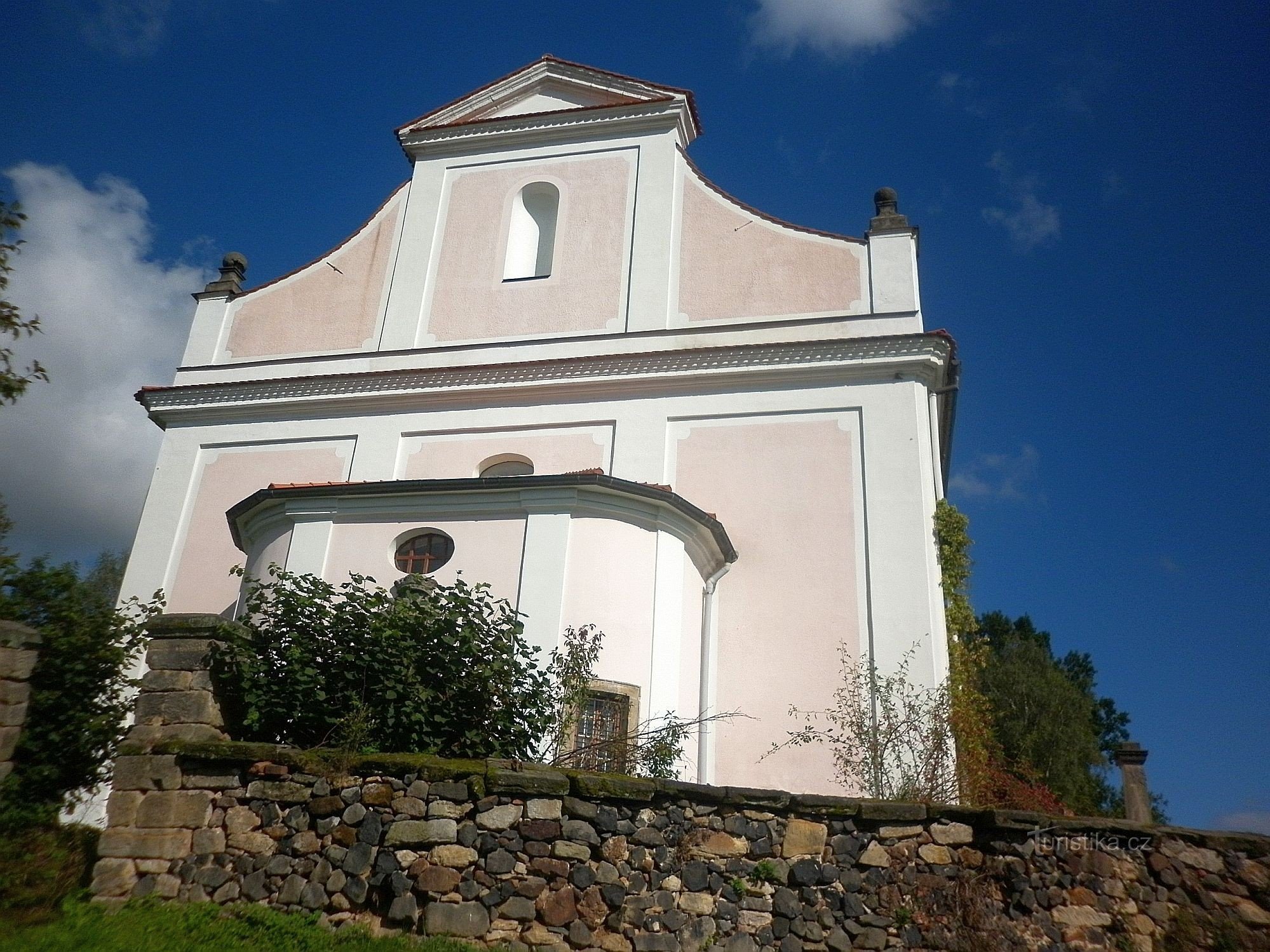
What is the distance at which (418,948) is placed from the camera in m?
6.20

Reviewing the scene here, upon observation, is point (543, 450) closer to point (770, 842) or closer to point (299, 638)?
point (299, 638)

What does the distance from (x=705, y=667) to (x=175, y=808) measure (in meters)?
7.04

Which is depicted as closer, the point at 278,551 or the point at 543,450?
the point at 278,551

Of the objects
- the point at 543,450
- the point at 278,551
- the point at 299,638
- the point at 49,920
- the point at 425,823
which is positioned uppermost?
the point at 543,450

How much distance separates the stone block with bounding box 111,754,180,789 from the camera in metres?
7.04

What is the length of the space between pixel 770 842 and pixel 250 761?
3872 millimetres

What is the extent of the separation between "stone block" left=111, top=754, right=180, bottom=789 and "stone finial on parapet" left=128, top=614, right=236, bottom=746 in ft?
0.49

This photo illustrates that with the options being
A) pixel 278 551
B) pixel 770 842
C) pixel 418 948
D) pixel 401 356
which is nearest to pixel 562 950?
pixel 418 948

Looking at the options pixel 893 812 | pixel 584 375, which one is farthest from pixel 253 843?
pixel 584 375

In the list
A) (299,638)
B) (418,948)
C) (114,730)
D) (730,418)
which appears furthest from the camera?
(730,418)

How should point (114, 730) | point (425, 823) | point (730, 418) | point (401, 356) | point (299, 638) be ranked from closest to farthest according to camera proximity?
point (425, 823), point (299, 638), point (114, 730), point (730, 418), point (401, 356)

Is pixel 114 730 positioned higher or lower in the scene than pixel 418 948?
higher

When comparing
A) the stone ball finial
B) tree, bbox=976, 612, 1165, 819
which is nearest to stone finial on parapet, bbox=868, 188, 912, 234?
the stone ball finial

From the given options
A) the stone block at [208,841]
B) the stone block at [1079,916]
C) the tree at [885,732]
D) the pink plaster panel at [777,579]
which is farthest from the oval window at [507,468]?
the stone block at [1079,916]
